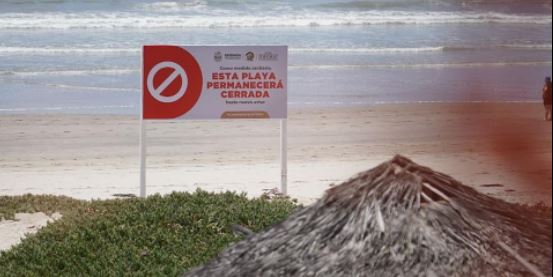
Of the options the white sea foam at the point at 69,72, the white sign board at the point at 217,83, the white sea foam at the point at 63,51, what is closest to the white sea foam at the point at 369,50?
the white sea foam at the point at 63,51

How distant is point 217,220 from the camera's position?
7.84 meters

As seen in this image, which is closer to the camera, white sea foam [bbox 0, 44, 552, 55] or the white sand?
the white sand

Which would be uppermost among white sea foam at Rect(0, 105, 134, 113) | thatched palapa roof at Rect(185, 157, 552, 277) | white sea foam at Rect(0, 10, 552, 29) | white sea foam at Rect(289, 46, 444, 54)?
white sea foam at Rect(0, 10, 552, 29)

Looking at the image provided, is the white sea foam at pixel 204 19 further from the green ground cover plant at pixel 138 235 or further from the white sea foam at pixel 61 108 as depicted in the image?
the green ground cover plant at pixel 138 235

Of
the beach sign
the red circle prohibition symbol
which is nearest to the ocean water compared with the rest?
the beach sign

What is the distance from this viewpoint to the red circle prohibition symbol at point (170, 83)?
9508mm

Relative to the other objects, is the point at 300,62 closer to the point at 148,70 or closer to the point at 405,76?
the point at 405,76

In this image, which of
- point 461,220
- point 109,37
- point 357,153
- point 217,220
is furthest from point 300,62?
point 461,220

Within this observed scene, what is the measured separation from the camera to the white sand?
8070 mm

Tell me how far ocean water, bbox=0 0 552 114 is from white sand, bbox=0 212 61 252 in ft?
19.5

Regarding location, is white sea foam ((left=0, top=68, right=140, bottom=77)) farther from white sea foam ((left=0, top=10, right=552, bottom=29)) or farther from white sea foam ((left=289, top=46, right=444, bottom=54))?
white sea foam ((left=0, top=10, right=552, bottom=29))

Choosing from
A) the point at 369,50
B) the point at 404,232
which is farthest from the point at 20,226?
the point at 369,50

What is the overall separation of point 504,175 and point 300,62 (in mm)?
23730

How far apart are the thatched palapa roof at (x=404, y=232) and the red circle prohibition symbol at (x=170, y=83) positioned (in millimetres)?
6690
